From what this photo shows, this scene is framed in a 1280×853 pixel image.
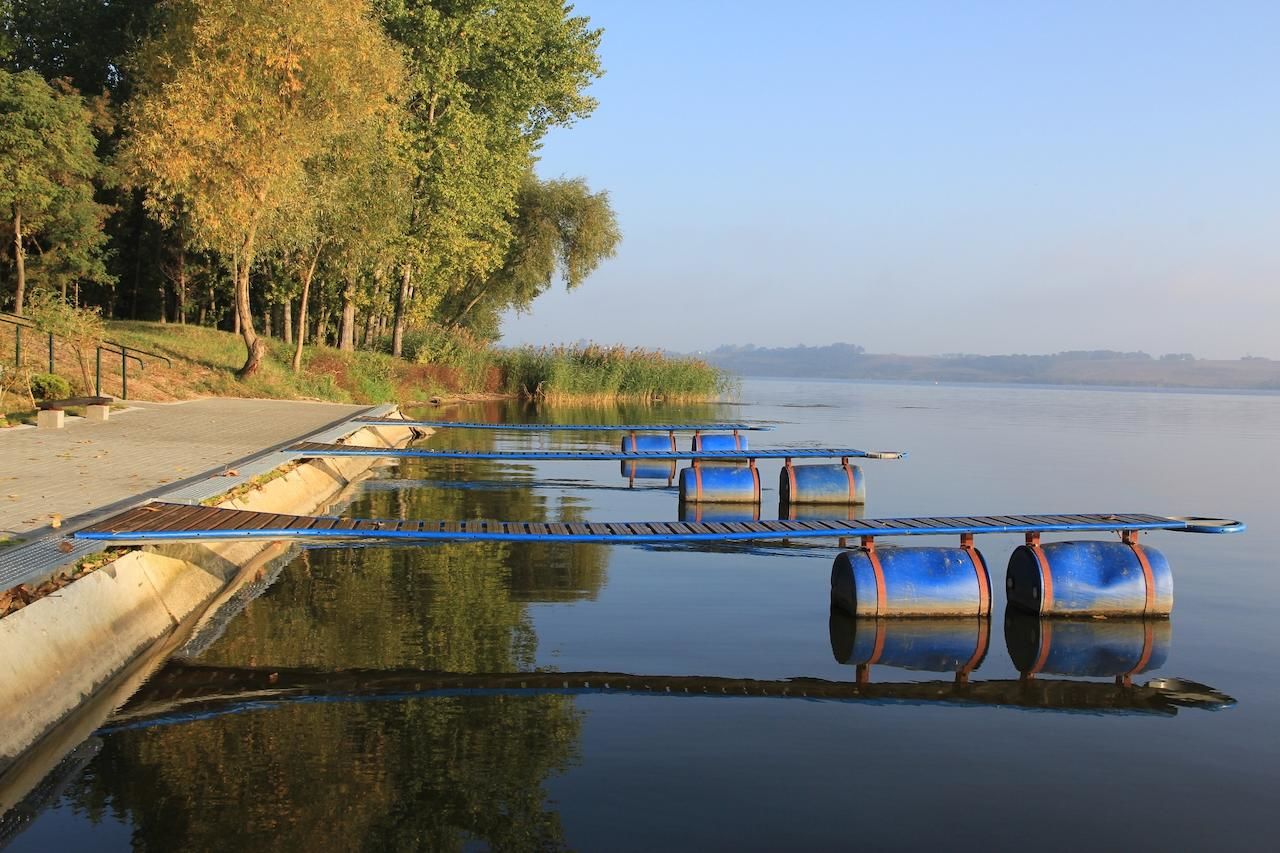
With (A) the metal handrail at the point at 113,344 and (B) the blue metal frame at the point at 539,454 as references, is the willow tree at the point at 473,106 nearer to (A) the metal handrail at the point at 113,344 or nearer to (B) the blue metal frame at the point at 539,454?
(A) the metal handrail at the point at 113,344

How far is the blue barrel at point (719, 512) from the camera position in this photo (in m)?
16.0

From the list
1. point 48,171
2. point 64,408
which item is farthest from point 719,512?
point 48,171

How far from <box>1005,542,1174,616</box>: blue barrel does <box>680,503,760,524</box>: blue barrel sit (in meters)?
6.32

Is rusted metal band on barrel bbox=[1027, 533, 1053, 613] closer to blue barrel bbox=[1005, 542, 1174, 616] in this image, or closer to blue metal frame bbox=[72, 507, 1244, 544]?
blue barrel bbox=[1005, 542, 1174, 616]

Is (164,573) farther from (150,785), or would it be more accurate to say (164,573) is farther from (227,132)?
(227,132)

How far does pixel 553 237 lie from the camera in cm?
5312

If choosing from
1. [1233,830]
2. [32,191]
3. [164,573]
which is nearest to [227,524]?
[164,573]

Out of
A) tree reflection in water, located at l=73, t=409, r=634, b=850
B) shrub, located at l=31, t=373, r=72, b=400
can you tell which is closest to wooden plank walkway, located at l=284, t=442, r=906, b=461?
shrub, located at l=31, t=373, r=72, b=400

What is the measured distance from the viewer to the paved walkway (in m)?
9.87

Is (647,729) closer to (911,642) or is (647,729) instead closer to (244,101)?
(911,642)

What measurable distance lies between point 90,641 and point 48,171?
99.5 feet

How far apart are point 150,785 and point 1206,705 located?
6.24 m

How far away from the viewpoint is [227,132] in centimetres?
2595

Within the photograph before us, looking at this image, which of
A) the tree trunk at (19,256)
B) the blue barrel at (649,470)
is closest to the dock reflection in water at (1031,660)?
the blue barrel at (649,470)
